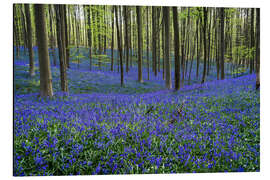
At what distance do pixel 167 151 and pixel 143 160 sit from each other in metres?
0.52

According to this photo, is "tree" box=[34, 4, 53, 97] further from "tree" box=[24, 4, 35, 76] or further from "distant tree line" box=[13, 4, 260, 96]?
"tree" box=[24, 4, 35, 76]

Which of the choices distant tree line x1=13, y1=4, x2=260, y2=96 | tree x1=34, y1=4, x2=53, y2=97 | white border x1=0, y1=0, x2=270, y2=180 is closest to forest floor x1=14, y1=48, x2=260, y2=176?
white border x1=0, y1=0, x2=270, y2=180

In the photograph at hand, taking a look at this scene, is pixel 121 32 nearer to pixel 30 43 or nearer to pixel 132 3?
pixel 30 43

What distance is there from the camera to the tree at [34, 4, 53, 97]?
6.25 m

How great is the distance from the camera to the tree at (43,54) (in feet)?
20.5

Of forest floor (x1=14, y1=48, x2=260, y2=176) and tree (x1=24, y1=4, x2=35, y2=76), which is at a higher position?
tree (x1=24, y1=4, x2=35, y2=76)

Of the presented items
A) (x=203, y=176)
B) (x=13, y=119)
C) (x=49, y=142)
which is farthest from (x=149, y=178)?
(x=13, y=119)

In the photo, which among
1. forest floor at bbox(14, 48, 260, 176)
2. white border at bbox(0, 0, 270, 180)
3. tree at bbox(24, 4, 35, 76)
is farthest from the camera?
tree at bbox(24, 4, 35, 76)

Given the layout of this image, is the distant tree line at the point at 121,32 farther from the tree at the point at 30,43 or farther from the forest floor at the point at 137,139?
the forest floor at the point at 137,139

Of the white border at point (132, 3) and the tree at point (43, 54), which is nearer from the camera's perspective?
the white border at point (132, 3)

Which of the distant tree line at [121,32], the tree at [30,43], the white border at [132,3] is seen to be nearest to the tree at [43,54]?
the distant tree line at [121,32]
